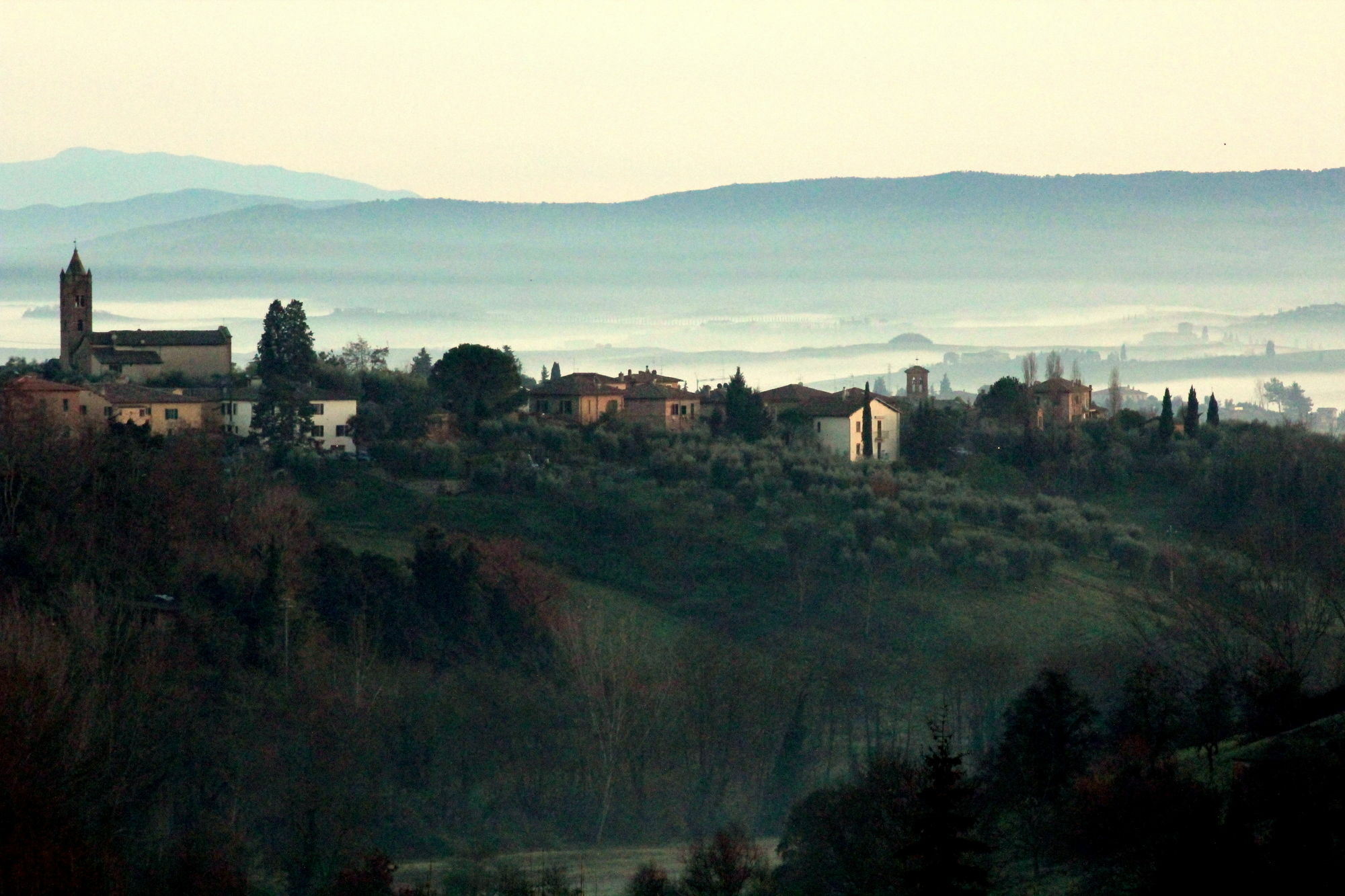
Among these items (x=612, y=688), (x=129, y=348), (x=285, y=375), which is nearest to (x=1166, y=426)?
(x=285, y=375)

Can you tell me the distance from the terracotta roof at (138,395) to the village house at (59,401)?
1.84 feet

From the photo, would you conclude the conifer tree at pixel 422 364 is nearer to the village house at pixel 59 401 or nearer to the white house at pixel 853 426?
the white house at pixel 853 426

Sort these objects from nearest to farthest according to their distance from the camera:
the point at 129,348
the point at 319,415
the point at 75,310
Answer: the point at 319,415 < the point at 129,348 < the point at 75,310

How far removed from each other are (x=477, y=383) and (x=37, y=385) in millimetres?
14662

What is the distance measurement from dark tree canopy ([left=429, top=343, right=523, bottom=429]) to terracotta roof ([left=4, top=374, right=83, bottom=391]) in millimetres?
12367

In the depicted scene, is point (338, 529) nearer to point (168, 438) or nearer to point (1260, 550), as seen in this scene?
point (168, 438)

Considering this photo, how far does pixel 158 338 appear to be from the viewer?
73.4 metres

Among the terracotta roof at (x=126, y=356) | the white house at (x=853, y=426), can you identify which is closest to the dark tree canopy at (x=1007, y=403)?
the white house at (x=853, y=426)

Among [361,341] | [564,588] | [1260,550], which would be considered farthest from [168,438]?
[361,341]

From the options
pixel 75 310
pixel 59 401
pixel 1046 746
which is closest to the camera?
pixel 1046 746

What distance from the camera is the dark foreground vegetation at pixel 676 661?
2791 cm

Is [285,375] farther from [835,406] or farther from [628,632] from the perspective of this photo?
[628,632]

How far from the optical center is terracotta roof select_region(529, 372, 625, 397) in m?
73.4

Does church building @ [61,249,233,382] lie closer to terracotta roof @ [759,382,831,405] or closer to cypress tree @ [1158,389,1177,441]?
terracotta roof @ [759,382,831,405]
